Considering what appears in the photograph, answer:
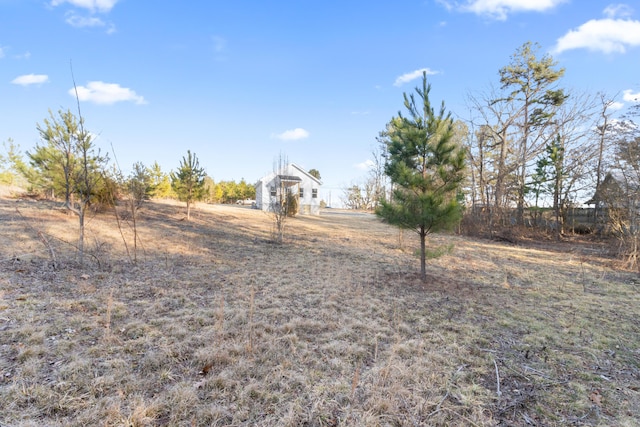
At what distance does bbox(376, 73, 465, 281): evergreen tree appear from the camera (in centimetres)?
563

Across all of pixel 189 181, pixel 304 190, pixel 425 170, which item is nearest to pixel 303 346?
pixel 425 170

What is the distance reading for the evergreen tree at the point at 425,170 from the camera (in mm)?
5629

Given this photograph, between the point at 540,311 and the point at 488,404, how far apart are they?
10.7 feet

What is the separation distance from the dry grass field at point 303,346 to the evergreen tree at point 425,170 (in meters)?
1.46

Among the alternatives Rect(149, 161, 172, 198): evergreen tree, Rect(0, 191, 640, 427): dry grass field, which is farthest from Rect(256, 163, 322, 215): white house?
Rect(0, 191, 640, 427): dry grass field

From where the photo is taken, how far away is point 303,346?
10.4ft

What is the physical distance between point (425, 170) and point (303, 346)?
431 cm

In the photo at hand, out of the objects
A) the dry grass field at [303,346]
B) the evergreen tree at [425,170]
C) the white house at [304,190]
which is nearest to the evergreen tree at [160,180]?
the white house at [304,190]

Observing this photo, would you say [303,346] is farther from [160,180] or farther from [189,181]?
[160,180]

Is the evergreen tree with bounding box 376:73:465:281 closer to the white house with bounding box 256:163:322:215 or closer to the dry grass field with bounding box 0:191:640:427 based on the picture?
the dry grass field with bounding box 0:191:640:427

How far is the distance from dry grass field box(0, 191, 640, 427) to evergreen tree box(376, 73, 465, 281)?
146 centimetres

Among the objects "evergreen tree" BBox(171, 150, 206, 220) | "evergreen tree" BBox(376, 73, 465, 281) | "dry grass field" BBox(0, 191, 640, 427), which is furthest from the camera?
"evergreen tree" BBox(171, 150, 206, 220)

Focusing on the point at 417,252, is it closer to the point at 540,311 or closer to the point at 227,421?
the point at 540,311

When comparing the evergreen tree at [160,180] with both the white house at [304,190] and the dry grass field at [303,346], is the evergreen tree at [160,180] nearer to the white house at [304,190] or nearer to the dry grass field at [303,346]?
the white house at [304,190]
